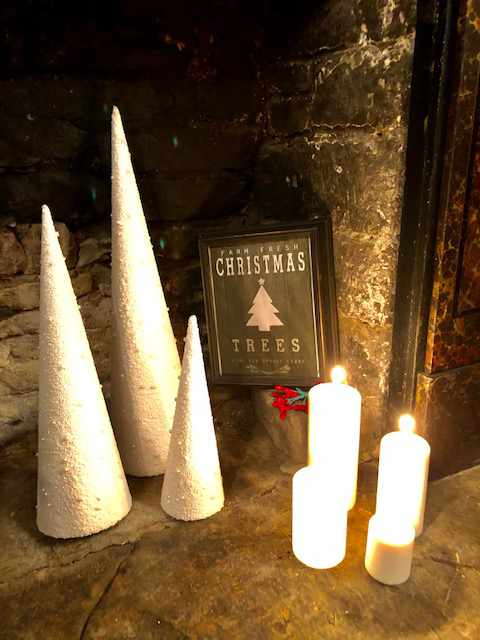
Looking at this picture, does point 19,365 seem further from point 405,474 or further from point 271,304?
point 405,474

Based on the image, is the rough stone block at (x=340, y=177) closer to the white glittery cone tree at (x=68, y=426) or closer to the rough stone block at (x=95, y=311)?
the rough stone block at (x=95, y=311)

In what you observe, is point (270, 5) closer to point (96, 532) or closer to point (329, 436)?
point (329, 436)

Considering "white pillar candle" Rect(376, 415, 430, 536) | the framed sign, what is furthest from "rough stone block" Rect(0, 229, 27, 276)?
"white pillar candle" Rect(376, 415, 430, 536)

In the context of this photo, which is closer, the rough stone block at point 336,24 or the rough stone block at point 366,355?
the rough stone block at point 336,24

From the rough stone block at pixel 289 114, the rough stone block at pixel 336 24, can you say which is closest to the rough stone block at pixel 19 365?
the rough stone block at pixel 289 114

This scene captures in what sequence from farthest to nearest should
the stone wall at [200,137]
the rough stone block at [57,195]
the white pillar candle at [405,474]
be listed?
the rough stone block at [57,195]
the stone wall at [200,137]
the white pillar candle at [405,474]

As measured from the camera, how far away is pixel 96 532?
41.9 inches

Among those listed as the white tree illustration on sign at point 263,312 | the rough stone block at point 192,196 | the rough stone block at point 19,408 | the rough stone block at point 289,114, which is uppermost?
the rough stone block at point 289,114

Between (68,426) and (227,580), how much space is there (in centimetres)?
46

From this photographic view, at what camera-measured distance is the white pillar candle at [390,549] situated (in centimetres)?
91

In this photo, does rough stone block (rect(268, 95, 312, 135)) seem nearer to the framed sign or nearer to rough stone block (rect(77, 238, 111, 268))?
the framed sign

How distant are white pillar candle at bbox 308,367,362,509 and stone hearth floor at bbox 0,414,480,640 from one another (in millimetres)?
Result: 127

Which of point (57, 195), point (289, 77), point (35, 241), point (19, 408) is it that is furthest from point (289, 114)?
point (19, 408)

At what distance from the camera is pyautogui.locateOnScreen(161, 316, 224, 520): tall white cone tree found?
1.02 meters
